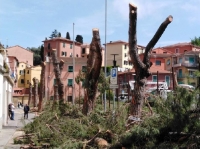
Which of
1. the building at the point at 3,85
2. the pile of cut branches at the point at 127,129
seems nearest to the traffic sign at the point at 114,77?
the pile of cut branches at the point at 127,129

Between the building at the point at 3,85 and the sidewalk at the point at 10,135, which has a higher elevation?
the building at the point at 3,85

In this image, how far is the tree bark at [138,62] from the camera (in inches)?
564

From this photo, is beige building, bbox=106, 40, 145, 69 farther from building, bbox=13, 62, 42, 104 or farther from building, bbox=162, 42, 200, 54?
building, bbox=13, 62, 42, 104

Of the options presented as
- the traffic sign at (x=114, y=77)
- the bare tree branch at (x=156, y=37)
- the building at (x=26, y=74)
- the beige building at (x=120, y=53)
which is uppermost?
the beige building at (x=120, y=53)

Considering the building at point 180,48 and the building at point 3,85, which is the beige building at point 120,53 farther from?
the building at point 3,85

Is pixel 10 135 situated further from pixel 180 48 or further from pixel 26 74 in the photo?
pixel 180 48

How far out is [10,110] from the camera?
37312mm

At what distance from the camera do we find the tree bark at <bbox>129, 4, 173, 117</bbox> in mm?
14320

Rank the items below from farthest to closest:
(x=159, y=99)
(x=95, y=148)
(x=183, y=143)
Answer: (x=95, y=148) < (x=159, y=99) < (x=183, y=143)

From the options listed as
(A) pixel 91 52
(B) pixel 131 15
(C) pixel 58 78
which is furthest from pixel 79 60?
(B) pixel 131 15

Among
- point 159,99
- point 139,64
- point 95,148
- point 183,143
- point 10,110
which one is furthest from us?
point 10,110

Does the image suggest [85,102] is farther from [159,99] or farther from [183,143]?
[183,143]

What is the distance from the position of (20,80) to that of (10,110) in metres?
69.8

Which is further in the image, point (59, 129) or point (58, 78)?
point (58, 78)
